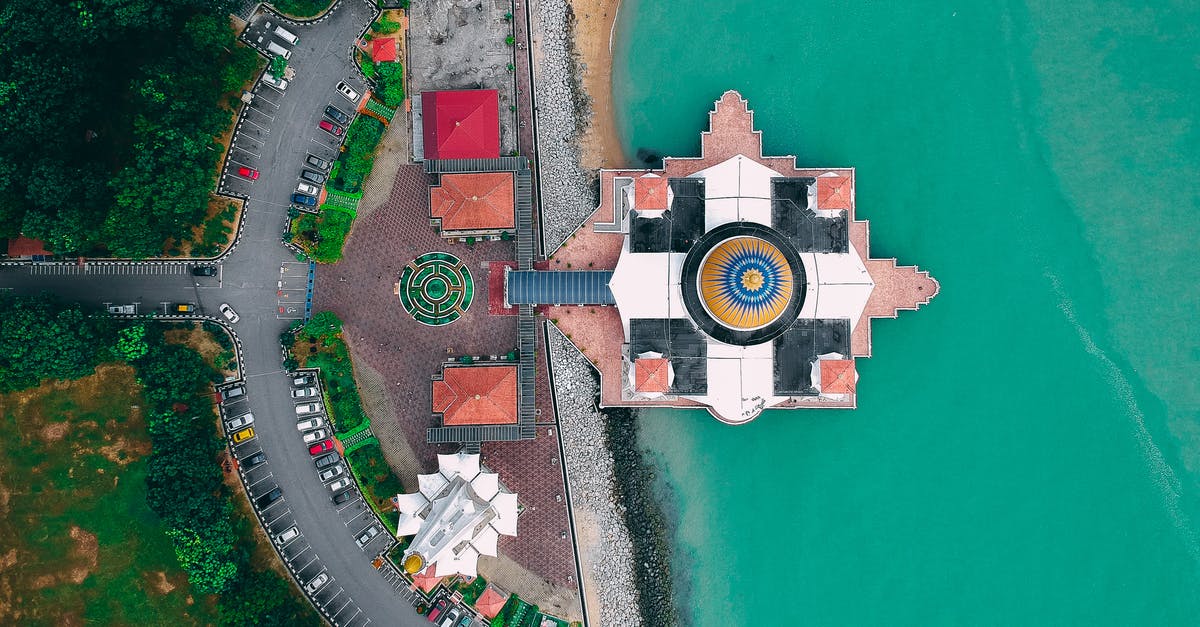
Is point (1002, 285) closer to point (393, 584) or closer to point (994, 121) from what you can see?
point (994, 121)

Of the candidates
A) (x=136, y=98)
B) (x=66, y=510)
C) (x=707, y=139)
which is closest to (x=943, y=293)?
Result: (x=707, y=139)

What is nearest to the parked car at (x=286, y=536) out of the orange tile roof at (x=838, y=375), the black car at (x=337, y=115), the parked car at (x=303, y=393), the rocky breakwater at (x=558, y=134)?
the parked car at (x=303, y=393)

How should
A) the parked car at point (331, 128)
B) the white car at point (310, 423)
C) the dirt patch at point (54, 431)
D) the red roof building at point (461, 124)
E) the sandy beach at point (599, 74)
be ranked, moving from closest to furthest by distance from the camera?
the dirt patch at point (54, 431), the red roof building at point (461, 124), the white car at point (310, 423), the parked car at point (331, 128), the sandy beach at point (599, 74)

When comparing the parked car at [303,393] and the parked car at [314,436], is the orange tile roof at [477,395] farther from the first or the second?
the parked car at [303,393]

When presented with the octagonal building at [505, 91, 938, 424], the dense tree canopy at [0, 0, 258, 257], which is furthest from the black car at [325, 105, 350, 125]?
the octagonal building at [505, 91, 938, 424]

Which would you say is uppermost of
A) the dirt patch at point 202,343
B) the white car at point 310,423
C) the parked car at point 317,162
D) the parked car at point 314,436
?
Result: the parked car at point 317,162
